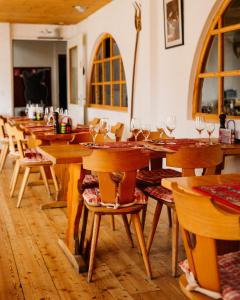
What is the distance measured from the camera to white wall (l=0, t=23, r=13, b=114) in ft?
32.0

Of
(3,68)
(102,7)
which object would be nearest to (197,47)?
(102,7)

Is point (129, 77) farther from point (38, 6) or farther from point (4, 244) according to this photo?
point (4, 244)

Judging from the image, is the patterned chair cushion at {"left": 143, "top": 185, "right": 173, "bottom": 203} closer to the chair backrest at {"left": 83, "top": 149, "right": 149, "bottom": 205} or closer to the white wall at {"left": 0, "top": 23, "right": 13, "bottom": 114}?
the chair backrest at {"left": 83, "top": 149, "right": 149, "bottom": 205}

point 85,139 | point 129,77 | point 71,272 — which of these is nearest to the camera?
point 71,272

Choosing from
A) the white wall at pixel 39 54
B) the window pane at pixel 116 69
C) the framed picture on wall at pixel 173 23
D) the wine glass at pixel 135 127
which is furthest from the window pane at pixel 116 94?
the white wall at pixel 39 54

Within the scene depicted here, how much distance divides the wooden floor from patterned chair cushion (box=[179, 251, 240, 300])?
997mm

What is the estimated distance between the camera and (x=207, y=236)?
1.57 meters

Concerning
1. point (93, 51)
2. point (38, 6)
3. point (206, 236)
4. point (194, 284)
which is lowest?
point (194, 284)

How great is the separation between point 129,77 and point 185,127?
1918mm

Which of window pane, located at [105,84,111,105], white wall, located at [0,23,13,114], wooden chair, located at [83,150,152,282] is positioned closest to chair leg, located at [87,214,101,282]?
wooden chair, located at [83,150,152,282]

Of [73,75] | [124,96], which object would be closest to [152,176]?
[124,96]

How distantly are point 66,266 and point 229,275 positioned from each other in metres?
1.77

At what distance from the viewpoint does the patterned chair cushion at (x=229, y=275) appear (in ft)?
5.20

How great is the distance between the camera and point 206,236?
157cm
